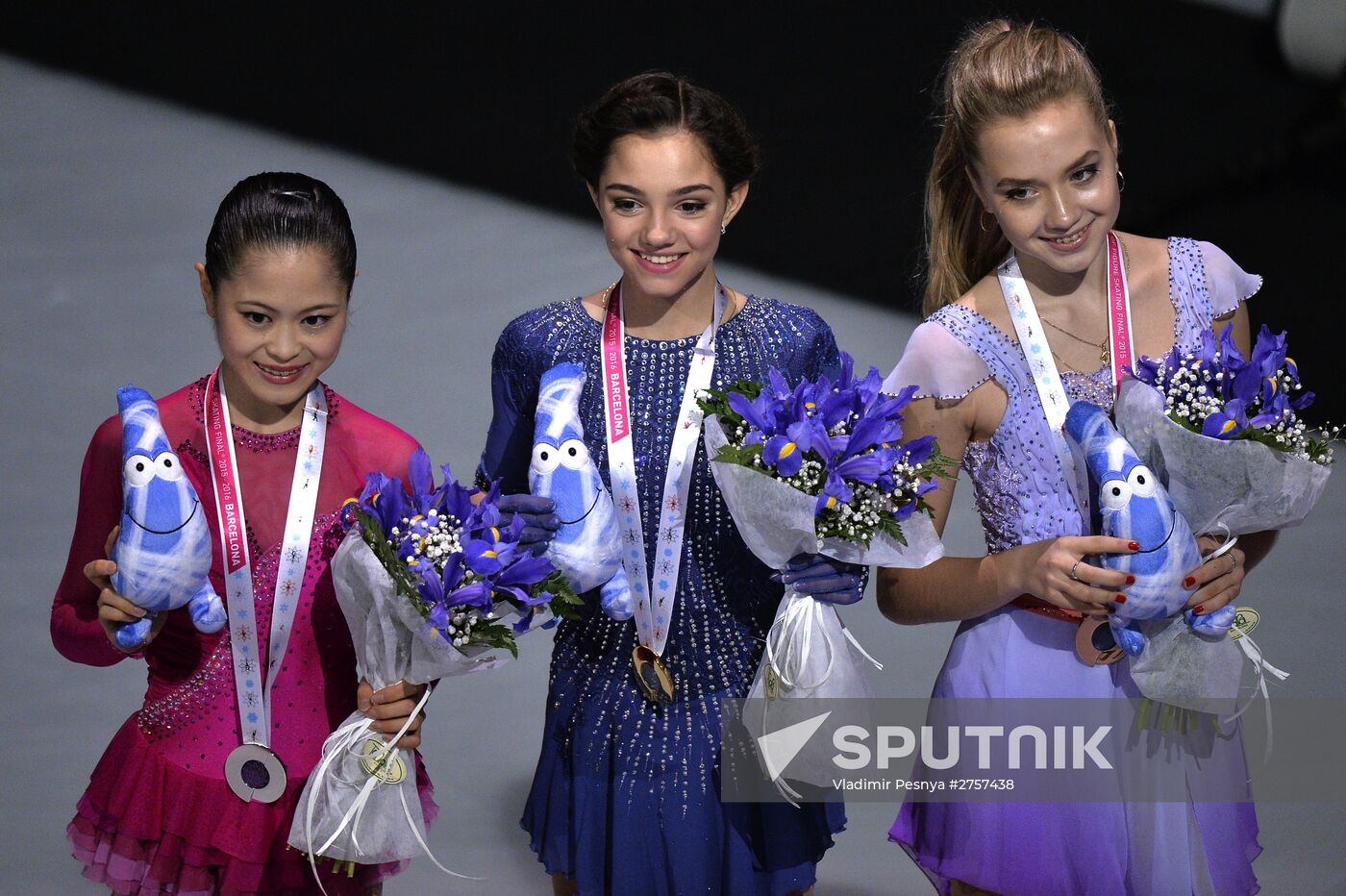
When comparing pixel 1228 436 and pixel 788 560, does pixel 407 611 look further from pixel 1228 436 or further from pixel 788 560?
pixel 1228 436

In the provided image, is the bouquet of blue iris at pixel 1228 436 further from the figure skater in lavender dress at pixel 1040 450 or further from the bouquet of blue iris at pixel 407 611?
the bouquet of blue iris at pixel 407 611

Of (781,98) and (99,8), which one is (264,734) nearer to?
(781,98)

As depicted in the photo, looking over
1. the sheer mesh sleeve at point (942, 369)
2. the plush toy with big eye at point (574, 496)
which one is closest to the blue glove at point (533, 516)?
the plush toy with big eye at point (574, 496)

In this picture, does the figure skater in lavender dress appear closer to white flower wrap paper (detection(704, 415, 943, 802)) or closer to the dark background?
white flower wrap paper (detection(704, 415, 943, 802))

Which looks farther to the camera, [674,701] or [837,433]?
[674,701]

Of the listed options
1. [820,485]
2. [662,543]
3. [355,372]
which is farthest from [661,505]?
[355,372]

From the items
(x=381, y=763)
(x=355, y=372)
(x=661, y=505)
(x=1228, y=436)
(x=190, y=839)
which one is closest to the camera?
(x=1228, y=436)

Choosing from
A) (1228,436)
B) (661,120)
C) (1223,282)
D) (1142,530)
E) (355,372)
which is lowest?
(1142,530)

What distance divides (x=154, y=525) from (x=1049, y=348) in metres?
1.27

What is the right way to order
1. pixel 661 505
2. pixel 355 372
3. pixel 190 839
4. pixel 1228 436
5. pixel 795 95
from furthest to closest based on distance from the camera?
pixel 795 95
pixel 355 372
pixel 661 505
pixel 190 839
pixel 1228 436

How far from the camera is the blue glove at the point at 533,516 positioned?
7.95 feet

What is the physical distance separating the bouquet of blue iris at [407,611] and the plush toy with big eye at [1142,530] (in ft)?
2.38

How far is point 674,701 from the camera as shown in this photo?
266 cm

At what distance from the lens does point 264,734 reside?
8.38ft
